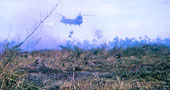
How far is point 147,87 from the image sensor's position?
3.90 metres

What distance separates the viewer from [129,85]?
3.95 meters

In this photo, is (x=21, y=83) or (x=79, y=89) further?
(x=79, y=89)

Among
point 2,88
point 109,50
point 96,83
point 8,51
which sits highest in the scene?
point 8,51

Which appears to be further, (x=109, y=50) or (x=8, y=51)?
(x=109, y=50)

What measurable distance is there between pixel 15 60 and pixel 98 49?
409 inches

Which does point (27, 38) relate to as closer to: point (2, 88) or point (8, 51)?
point (8, 51)

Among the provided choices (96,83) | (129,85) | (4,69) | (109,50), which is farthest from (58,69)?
(109,50)

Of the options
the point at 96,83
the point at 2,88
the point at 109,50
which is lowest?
the point at 109,50

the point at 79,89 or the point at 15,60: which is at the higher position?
the point at 15,60

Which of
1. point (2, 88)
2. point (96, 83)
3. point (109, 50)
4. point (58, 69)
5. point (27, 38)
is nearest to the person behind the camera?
point (2, 88)

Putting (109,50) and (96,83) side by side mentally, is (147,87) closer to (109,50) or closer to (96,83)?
(96,83)

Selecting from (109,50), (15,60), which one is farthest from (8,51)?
(109,50)

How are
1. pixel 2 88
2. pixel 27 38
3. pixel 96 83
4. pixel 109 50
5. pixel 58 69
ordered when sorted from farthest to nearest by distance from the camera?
pixel 109 50
pixel 58 69
pixel 96 83
pixel 27 38
pixel 2 88

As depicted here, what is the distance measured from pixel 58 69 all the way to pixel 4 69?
369cm
